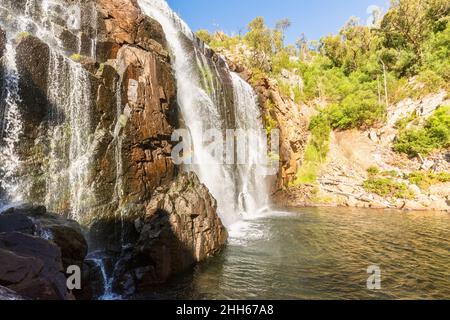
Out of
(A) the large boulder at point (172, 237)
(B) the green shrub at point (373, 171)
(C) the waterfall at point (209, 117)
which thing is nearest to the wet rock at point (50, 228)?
(A) the large boulder at point (172, 237)

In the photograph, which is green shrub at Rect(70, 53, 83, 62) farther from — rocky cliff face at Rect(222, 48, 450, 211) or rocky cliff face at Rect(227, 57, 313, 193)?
rocky cliff face at Rect(222, 48, 450, 211)

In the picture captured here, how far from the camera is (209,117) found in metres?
23.7

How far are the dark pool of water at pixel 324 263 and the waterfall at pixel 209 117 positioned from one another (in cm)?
352

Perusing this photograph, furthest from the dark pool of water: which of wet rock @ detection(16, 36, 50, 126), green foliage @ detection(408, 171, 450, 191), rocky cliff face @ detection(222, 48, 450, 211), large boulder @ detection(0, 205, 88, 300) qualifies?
wet rock @ detection(16, 36, 50, 126)

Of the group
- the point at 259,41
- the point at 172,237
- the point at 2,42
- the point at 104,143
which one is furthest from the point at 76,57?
the point at 259,41

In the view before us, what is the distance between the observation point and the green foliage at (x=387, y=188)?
28.6m

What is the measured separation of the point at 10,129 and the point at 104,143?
3581mm

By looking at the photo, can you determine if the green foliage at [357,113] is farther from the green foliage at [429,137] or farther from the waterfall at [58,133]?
the waterfall at [58,133]

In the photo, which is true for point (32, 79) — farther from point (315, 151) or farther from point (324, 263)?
point (315, 151)

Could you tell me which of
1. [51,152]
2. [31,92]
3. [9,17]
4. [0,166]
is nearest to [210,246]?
[51,152]

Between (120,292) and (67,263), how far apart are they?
7.08ft

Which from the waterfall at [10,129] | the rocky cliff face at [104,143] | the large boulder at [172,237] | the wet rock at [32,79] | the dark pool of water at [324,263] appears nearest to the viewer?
the dark pool of water at [324,263]

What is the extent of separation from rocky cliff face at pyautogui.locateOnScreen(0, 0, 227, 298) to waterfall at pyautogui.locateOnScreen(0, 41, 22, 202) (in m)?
0.14

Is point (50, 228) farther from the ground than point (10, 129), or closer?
closer
